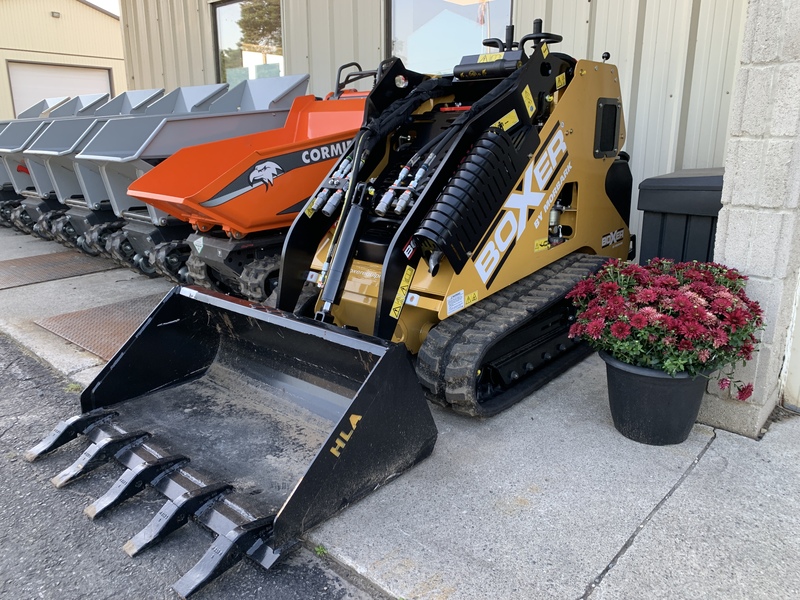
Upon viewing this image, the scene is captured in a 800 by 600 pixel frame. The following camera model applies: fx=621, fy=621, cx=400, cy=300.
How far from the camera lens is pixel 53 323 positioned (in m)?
4.98

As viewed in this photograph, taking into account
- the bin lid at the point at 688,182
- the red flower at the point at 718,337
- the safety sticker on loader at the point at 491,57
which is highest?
the safety sticker on loader at the point at 491,57

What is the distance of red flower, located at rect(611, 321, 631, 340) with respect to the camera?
8.72 feet

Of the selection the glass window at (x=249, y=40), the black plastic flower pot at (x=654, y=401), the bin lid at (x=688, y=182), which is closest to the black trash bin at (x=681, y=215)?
the bin lid at (x=688, y=182)

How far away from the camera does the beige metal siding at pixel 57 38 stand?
22.0 meters

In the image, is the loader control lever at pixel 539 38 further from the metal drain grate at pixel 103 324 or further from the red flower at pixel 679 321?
the metal drain grate at pixel 103 324

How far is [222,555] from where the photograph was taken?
2.05m

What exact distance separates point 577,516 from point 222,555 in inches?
51.5

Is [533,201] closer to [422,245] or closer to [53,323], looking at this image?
[422,245]

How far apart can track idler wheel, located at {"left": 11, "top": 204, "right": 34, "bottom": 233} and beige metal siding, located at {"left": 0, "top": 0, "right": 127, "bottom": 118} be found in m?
15.7

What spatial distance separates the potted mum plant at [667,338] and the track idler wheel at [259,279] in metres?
2.37

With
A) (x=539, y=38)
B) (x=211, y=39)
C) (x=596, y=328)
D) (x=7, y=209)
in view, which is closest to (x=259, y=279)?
(x=539, y=38)

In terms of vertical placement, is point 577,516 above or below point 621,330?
below

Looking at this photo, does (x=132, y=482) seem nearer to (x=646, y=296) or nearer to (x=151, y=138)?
(x=646, y=296)

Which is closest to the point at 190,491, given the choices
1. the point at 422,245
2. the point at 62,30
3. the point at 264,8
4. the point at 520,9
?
the point at 422,245
